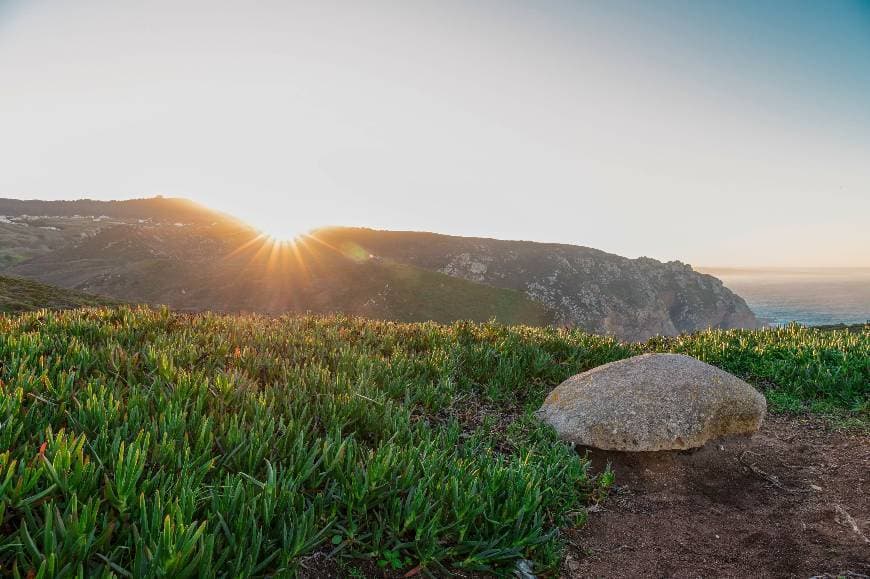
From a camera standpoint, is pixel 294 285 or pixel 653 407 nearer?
pixel 653 407

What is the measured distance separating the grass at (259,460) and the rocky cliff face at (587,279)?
226 ft

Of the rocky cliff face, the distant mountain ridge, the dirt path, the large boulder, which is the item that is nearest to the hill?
the distant mountain ridge

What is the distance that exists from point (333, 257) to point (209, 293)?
577 inches

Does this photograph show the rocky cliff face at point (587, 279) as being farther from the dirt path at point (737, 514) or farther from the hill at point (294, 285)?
the dirt path at point (737, 514)

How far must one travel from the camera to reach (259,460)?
12.1ft

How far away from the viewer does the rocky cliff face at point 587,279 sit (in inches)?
3236

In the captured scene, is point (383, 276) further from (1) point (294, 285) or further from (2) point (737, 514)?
(2) point (737, 514)

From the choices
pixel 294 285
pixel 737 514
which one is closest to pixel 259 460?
pixel 737 514

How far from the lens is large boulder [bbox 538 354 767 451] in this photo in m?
5.98

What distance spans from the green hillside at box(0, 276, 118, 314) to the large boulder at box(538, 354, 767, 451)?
13050 mm

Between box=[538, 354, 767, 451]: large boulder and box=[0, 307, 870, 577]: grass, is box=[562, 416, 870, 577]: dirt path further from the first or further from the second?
box=[0, 307, 870, 577]: grass

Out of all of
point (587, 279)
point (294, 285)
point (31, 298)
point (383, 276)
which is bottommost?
point (294, 285)

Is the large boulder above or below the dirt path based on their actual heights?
above

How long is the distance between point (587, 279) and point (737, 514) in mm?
87422
